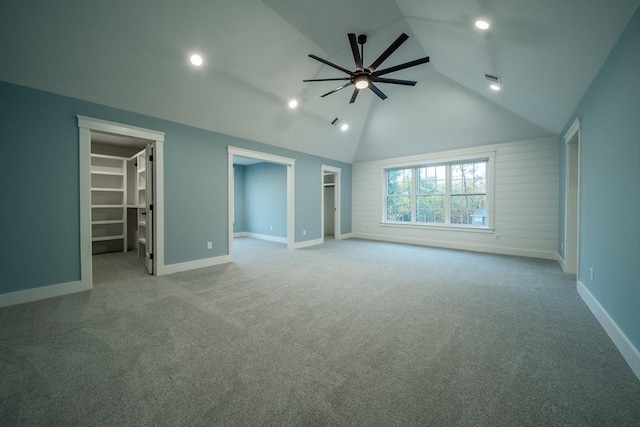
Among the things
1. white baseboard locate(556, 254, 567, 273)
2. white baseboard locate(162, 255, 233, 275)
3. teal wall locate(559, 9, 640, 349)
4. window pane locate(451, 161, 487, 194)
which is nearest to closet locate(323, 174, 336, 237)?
window pane locate(451, 161, 487, 194)

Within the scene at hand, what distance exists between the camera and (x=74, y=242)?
10.7 feet

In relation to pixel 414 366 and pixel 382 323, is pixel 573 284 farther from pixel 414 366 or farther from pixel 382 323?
pixel 414 366

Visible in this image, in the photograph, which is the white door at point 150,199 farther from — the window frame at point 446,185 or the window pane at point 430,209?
the window pane at point 430,209

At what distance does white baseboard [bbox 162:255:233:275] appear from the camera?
411 centimetres

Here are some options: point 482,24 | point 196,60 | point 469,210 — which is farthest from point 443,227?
point 196,60

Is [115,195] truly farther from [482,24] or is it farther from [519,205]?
[519,205]

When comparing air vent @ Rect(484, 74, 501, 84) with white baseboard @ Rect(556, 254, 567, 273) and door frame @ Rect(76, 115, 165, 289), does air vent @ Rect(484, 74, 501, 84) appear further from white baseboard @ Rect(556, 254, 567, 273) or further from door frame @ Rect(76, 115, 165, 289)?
door frame @ Rect(76, 115, 165, 289)

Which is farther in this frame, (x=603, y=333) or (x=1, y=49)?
(x=1, y=49)

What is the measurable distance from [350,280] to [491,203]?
4239 mm

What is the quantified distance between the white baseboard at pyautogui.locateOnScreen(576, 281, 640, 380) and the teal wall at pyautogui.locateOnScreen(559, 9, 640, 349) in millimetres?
42

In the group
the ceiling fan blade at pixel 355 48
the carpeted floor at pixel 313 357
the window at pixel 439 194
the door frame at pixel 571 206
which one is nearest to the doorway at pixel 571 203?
the door frame at pixel 571 206

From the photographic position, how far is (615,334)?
2.04m

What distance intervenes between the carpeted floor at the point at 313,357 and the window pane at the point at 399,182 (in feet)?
13.7

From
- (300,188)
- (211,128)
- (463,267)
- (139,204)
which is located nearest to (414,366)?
(463,267)
